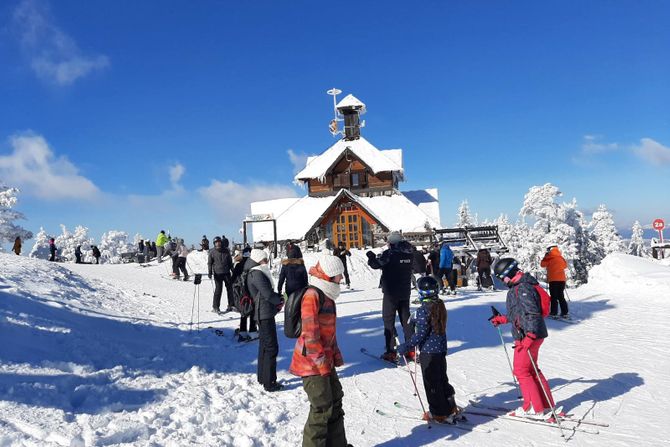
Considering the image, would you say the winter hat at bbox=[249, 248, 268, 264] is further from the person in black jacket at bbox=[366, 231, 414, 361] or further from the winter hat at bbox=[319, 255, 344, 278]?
the winter hat at bbox=[319, 255, 344, 278]

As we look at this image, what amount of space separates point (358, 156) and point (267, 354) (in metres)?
32.5

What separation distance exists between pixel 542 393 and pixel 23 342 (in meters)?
7.14

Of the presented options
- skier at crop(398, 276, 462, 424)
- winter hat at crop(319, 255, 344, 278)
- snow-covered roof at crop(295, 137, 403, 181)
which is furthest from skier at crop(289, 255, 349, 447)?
snow-covered roof at crop(295, 137, 403, 181)

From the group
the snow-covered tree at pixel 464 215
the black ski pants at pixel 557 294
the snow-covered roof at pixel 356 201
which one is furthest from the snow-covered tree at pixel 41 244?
the black ski pants at pixel 557 294

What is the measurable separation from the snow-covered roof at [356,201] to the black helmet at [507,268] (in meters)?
26.2

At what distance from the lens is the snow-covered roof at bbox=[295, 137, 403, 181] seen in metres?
37.2

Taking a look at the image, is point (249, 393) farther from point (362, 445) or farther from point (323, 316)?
point (323, 316)

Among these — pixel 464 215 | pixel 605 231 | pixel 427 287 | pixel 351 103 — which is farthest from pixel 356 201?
pixel 464 215

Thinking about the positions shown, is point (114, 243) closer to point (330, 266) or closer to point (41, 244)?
point (41, 244)

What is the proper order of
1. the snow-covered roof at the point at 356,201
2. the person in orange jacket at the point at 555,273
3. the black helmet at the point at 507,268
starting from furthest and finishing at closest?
the snow-covered roof at the point at 356,201, the person in orange jacket at the point at 555,273, the black helmet at the point at 507,268

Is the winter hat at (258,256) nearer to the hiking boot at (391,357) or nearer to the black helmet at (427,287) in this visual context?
the black helmet at (427,287)

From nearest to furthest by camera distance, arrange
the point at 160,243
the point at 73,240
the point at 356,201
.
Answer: the point at 160,243, the point at 356,201, the point at 73,240

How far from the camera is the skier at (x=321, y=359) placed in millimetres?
4051

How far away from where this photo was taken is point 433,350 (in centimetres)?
525
